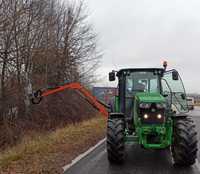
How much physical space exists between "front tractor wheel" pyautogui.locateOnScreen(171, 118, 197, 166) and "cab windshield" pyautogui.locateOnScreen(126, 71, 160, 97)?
191cm

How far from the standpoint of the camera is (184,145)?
30.6ft

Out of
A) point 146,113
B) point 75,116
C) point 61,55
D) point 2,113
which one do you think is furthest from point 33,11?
point 146,113

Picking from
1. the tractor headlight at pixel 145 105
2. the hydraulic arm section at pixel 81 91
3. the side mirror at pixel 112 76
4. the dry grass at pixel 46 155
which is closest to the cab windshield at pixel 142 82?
the side mirror at pixel 112 76

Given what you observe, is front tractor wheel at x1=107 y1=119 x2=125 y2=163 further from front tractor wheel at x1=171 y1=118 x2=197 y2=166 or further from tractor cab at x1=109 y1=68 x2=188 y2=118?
tractor cab at x1=109 y1=68 x2=188 y2=118

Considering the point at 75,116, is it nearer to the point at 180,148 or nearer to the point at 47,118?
the point at 47,118

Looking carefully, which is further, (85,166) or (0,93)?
(0,93)

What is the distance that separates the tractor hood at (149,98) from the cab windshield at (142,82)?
0.56m

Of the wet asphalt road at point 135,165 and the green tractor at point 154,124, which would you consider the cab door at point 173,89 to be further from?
the wet asphalt road at point 135,165

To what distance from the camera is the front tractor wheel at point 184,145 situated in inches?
367

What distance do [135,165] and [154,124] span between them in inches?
42.5

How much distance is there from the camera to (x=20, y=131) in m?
21.5

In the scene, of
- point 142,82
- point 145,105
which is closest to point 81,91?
point 142,82

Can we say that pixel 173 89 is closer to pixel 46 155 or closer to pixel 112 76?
pixel 112 76

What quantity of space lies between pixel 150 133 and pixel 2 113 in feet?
44.2
